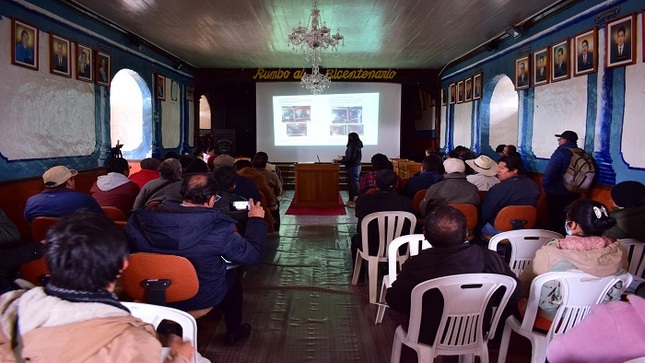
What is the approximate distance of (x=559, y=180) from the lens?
559 cm

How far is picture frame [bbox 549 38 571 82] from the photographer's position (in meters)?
6.24

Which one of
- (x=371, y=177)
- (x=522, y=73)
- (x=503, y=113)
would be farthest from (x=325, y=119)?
(x=371, y=177)

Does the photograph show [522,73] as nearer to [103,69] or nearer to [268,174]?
[268,174]

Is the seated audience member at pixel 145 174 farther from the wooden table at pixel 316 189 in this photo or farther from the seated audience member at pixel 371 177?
the wooden table at pixel 316 189

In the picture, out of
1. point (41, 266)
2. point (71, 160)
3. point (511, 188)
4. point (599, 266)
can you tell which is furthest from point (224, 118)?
point (599, 266)

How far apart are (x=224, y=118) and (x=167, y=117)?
5.20 meters

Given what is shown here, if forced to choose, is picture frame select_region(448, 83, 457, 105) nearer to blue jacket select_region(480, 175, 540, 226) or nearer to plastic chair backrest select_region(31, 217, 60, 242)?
blue jacket select_region(480, 175, 540, 226)

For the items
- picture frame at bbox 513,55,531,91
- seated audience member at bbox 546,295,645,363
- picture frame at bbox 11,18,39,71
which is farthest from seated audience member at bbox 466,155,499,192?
picture frame at bbox 11,18,39,71

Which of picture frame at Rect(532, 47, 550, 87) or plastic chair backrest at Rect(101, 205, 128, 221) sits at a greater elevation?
picture frame at Rect(532, 47, 550, 87)

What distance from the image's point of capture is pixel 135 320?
1288 mm

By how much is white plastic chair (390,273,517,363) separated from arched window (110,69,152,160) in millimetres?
8244

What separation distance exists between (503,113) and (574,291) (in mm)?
7792

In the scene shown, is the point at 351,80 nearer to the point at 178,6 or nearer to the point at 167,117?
the point at 167,117

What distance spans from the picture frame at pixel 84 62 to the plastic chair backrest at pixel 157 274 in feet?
16.7
